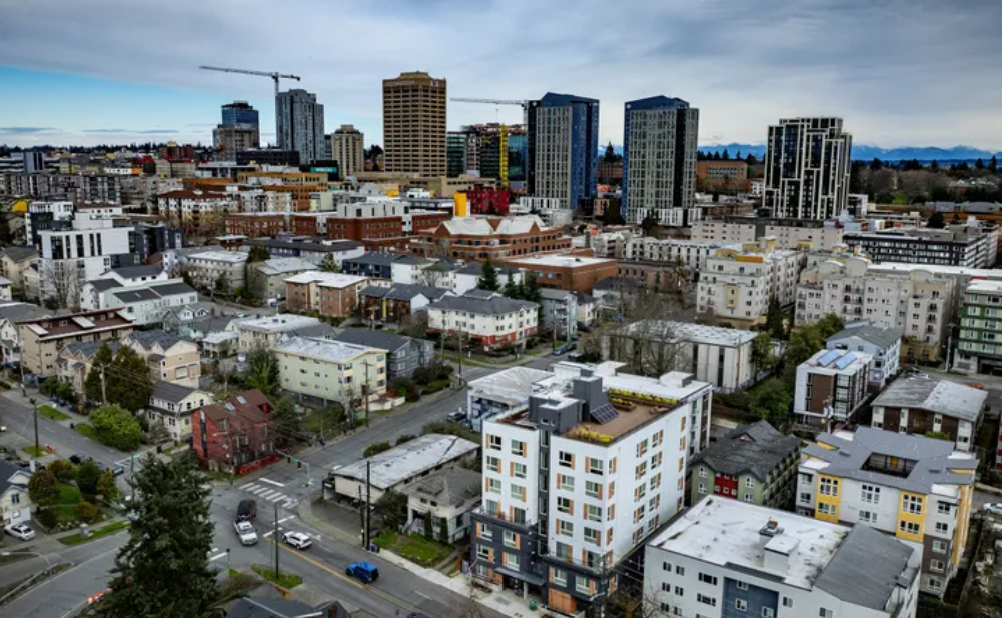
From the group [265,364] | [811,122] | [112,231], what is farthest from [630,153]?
[265,364]

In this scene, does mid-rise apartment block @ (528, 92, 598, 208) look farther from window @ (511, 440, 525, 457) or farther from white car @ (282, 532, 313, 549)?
window @ (511, 440, 525, 457)

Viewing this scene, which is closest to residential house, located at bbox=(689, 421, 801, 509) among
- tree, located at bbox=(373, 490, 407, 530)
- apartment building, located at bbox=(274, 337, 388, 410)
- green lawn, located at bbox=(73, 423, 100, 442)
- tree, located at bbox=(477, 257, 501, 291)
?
tree, located at bbox=(373, 490, 407, 530)

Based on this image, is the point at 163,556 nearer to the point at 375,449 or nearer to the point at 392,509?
the point at 392,509

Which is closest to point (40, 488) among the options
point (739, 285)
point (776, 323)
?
point (776, 323)

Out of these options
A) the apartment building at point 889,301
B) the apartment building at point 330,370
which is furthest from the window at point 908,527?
the apartment building at point 889,301

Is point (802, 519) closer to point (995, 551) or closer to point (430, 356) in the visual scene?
point (995, 551)
